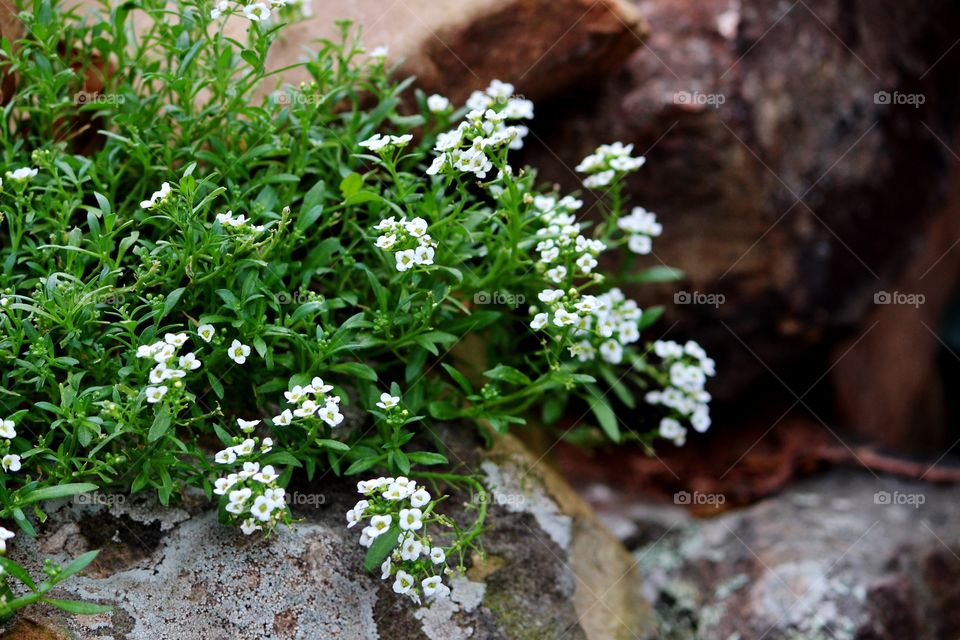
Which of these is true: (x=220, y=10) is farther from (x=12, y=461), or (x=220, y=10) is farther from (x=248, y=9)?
(x=12, y=461)

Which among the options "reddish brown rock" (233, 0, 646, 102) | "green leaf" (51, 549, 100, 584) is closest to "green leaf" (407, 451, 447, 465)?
"green leaf" (51, 549, 100, 584)

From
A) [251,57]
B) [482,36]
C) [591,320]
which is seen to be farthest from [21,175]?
[482,36]

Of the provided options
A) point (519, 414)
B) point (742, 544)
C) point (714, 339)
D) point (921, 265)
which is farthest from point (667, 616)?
point (921, 265)

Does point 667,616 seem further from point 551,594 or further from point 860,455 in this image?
point 860,455

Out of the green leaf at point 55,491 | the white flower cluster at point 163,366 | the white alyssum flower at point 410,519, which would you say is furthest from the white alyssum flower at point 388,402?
the green leaf at point 55,491

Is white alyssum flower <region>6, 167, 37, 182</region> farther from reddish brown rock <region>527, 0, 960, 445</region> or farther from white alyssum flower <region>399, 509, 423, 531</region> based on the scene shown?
reddish brown rock <region>527, 0, 960, 445</region>

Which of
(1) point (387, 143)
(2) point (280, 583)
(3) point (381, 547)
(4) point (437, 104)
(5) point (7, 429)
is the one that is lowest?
(2) point (280, 583)

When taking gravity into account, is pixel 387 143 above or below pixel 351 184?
above
